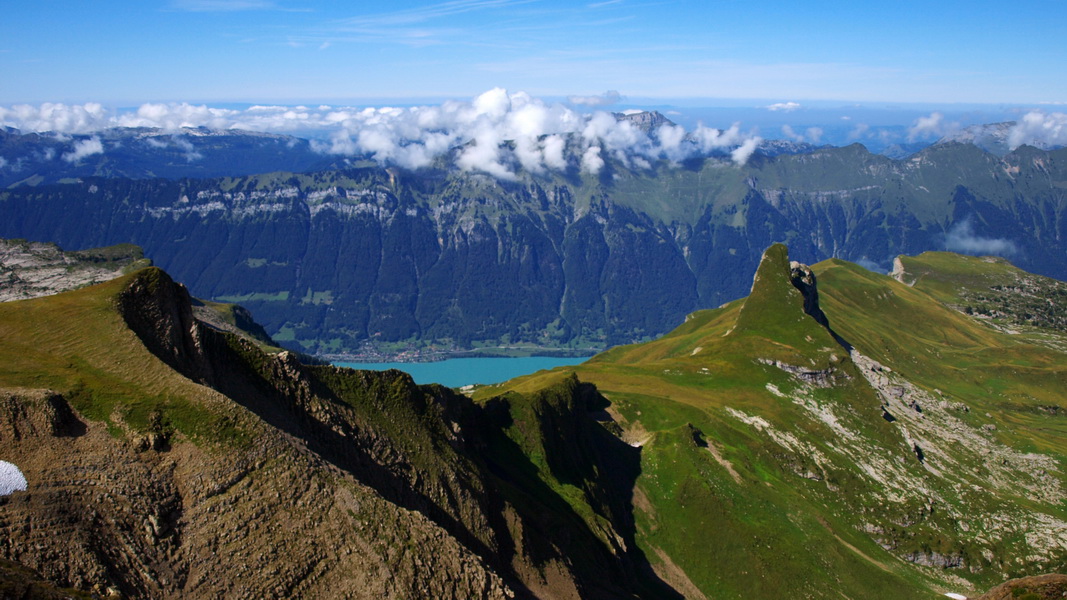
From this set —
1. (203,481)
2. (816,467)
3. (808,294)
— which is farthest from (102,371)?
(808,294)

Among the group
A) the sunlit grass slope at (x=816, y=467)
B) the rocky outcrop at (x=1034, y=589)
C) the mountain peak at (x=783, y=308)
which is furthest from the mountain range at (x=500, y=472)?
the mountain peak at (x=783, y=308)

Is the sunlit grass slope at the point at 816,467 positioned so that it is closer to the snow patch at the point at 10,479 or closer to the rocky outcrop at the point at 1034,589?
the rocky outcrop at the point at 1034,589

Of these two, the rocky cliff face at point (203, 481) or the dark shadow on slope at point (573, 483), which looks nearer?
the rocky cliff face at point (203, 481)

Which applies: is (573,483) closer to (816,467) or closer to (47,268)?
(816,467)

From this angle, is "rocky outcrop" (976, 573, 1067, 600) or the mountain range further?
"rocky outcrop" (976, 573, 1067, 600)

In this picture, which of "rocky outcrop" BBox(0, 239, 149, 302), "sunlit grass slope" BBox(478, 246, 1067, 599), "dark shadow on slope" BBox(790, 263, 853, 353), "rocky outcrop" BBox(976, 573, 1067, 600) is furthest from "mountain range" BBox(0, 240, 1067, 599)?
"rocky outcrop" BBox(0, 239, 149, 302)

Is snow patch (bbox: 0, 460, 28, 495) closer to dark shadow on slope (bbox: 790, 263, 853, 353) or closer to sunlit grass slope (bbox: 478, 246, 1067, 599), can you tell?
sunlit grass slope (bbox: 478, 246, 1067, 599)
